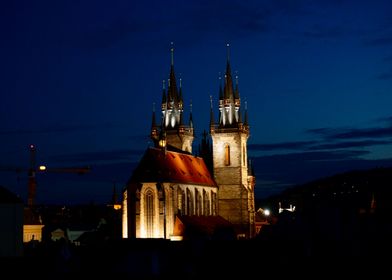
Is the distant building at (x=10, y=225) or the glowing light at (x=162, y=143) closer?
the distant building at (x=10, y=225)

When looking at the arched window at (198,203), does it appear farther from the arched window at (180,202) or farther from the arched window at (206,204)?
the arched window at (180,202)

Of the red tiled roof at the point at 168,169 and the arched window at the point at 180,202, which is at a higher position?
the red tiled roof at the point at 168,169

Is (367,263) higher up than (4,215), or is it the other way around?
(4,215)

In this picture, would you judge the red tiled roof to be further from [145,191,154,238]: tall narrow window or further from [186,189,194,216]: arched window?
[145,191,154,238]: tall narrow window

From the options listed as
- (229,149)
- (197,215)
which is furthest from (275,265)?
(229,149)

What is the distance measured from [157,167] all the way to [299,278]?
2073 inches

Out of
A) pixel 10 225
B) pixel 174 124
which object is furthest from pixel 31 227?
pixel 10 225

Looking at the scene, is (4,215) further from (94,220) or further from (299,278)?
(94,220)

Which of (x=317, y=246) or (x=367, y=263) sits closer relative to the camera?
(x=367, y=263)

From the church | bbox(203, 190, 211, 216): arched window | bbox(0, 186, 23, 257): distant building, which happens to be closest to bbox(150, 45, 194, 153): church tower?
the church

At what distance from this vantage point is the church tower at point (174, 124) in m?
107

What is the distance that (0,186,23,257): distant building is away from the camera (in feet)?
189

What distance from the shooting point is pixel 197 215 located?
9431 centimetres

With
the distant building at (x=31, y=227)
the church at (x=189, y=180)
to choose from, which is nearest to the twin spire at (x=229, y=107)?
the church at (x=189, y=180)
